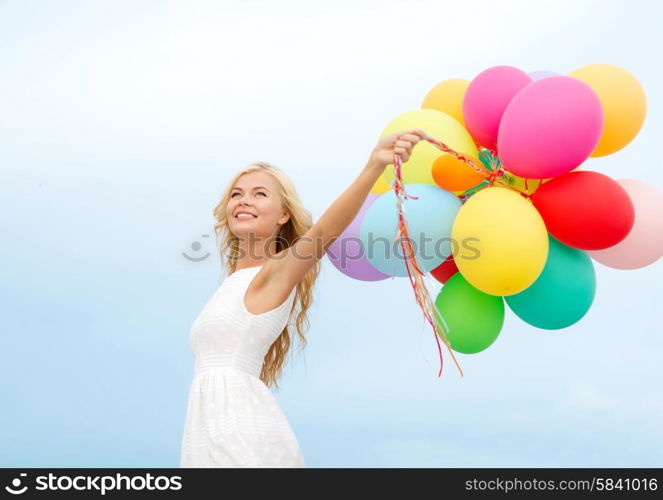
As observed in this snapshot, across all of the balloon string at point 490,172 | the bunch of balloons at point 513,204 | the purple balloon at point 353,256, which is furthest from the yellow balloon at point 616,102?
the purple balloon at point 353,256

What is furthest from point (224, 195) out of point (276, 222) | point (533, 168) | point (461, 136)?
point (533, 168)

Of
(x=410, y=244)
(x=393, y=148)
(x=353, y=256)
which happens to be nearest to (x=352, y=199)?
(x=393, y=148)

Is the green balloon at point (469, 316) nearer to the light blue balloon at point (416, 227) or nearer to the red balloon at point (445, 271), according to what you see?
the red balloon at point (445, 271)

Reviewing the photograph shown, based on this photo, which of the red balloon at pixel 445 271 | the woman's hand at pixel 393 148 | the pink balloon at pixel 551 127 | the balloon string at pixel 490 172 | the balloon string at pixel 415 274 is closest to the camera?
the woman's hand at pixel 393 148

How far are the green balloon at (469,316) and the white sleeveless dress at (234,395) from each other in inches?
27.4

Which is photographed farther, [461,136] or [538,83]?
[461,136]

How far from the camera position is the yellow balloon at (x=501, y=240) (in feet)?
9.36

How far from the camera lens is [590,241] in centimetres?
301

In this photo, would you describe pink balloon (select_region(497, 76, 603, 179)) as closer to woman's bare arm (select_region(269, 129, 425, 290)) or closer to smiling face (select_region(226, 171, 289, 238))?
woman's bare arm (select_region(269, 129, 425, 290))

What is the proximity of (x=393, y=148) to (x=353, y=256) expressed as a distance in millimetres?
794

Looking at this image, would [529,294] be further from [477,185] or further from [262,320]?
[262,320]

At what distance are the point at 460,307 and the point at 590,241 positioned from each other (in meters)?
0.58

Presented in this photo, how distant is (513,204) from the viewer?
2.91 meters

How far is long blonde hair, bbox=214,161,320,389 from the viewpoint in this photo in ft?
10.5
